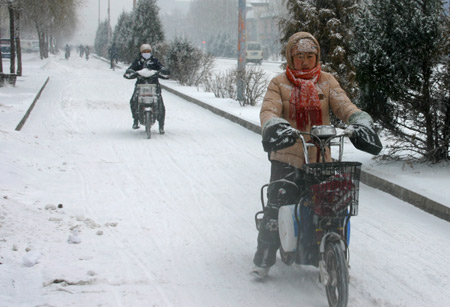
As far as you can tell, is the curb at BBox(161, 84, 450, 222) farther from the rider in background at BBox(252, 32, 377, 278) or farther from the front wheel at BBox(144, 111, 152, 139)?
the front wheel at BBox(144, 111, 152, 139)

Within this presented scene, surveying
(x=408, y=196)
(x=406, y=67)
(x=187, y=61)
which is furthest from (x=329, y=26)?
(x=187, y=61)

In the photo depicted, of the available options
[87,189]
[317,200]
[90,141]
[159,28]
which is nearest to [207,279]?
[317,200]

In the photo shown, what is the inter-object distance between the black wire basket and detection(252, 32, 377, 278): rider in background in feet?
2.06

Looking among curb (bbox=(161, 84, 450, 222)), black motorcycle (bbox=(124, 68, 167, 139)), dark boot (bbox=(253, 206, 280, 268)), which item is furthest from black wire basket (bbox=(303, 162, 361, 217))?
black motorcycle (bbox=(124, 68, 167, 139))

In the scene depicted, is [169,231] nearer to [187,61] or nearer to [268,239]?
[268,239]

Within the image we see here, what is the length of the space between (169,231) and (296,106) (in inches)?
78.8

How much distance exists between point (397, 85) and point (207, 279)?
415 cm

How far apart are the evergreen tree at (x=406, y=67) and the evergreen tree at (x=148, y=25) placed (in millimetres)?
35511

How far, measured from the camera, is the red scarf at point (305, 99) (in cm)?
433

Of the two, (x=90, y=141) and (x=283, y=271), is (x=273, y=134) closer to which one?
(x=283, y=271)

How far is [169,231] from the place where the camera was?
5773 millimetres

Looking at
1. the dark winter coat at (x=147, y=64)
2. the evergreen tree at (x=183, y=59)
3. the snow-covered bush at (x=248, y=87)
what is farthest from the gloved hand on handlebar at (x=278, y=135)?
the evergreen tree at (x=183, y=59)

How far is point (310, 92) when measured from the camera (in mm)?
4324

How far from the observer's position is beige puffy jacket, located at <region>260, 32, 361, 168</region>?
169 inches
